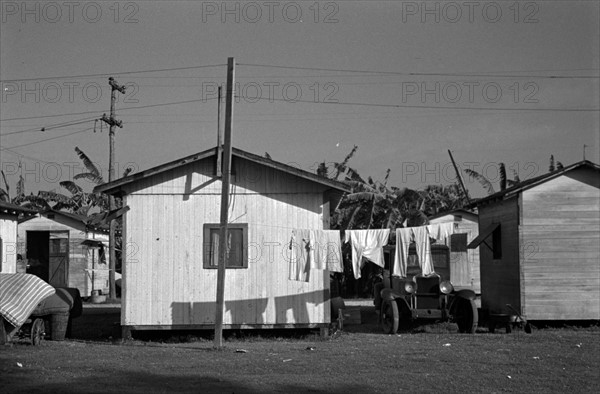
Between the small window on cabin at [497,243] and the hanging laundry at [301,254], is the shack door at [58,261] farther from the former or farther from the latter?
the small window on cabin at [497,243]

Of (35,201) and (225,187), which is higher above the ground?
(35,201)

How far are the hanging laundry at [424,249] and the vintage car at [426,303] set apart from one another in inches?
31.2

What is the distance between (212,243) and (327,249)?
2.69 meters

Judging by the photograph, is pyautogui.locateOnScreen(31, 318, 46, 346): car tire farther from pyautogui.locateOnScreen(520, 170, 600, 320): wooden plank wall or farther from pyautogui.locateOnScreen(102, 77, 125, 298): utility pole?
pyautogui.locateOnScreen(102, 77, 125, 298): utility pole

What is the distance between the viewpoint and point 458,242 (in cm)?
3253

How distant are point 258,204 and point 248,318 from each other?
8.77 ft

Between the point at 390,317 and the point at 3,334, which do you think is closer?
the point at 3,334

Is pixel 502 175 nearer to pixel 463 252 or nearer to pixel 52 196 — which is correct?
pixel 463 252

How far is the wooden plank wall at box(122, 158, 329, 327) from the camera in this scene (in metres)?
17.8

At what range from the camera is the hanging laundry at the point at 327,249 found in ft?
59.1

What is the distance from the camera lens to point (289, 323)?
58.7 feet

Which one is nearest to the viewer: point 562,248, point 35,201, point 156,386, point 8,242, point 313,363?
point 156,386

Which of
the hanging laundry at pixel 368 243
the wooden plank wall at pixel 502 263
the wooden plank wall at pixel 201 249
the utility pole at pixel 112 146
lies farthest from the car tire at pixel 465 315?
the utility pole at pixel 112 146

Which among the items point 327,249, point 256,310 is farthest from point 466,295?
point 256,310
